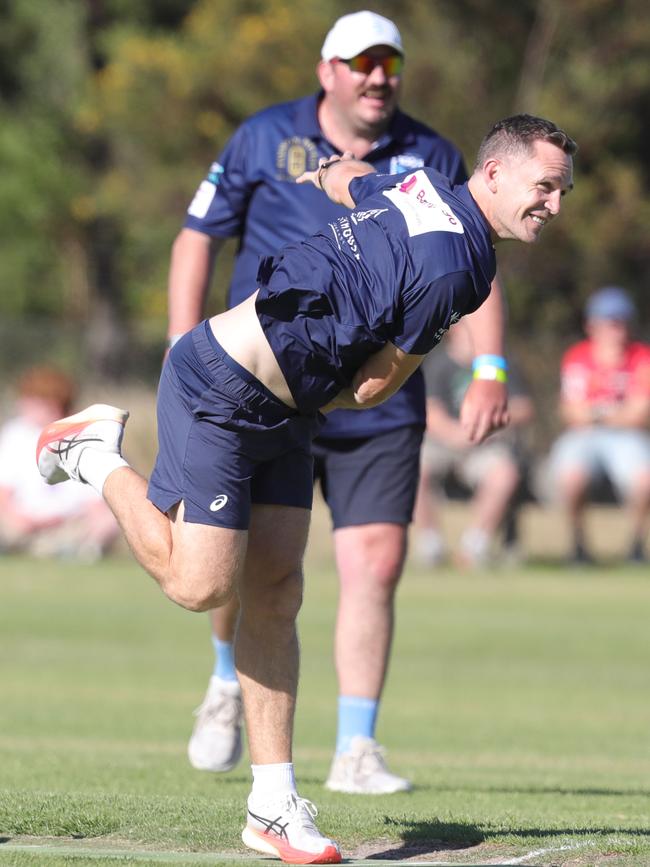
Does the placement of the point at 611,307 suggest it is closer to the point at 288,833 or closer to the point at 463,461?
the point at 463,461

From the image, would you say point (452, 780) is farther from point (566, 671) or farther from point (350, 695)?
point (566, 671)

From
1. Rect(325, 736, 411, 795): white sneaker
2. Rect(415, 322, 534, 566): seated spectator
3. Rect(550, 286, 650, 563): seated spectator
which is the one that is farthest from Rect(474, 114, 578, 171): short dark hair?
Rect(550, 286, 650, 563): seated spectator

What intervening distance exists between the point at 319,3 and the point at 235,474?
24011 millimetres

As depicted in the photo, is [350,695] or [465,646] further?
[465,646]

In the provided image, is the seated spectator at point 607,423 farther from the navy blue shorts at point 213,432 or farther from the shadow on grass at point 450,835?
the navy blue shorts at point 213,432

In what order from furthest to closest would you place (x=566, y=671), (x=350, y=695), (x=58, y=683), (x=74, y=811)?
1. (x=566, y=671)
2. (x=58, y=683)
3. (x=350, y=695)
4. (x=74, y=811)

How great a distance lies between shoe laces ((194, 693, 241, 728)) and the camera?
6969mm

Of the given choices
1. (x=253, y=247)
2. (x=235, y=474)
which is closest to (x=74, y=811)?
(x=235, y=474)

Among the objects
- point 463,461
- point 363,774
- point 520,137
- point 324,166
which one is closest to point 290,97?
point 463,461

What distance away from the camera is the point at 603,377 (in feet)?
54.9

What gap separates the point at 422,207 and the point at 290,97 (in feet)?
79.3

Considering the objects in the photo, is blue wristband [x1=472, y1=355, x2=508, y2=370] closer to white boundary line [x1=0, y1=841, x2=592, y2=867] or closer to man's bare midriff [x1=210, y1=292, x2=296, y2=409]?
man's bare midriff [x1=210, y1=292, x2=296, y2=409]

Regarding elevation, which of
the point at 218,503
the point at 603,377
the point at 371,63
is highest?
the point at 603,377

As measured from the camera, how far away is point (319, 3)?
27.8 metres
